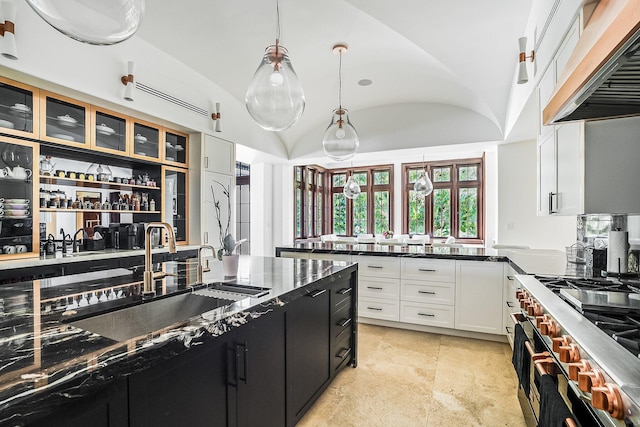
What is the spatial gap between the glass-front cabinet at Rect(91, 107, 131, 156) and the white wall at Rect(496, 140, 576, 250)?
541 centimetres

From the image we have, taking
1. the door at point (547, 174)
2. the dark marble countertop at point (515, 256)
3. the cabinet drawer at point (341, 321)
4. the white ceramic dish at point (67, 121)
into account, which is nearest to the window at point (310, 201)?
the dark marble countertop at point (515, 256)

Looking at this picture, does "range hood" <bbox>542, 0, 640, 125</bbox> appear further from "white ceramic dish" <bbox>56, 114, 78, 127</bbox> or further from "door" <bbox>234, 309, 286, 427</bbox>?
"white ceramic dish" <bbox>56, 114, 78, 127</bbox>

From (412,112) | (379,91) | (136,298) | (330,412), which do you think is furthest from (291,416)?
(412,112)

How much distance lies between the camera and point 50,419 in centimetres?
72

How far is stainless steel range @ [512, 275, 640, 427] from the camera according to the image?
0.79 metres

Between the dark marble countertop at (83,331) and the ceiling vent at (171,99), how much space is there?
2429 mm

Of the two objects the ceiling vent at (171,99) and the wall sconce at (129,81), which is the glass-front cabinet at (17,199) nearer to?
the wall sconce at (129,81)

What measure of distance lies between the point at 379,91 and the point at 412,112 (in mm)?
819

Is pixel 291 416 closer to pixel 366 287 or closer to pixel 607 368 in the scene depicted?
pixel 607 368

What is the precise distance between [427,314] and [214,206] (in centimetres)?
314

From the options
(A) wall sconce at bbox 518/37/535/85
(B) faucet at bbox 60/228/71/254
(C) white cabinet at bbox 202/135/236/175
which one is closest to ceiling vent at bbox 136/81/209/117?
(C) white cabinet at bbox 202/135/236/175

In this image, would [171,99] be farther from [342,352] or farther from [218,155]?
[342,352]

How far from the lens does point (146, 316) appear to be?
1.52 m

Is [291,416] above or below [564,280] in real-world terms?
below
